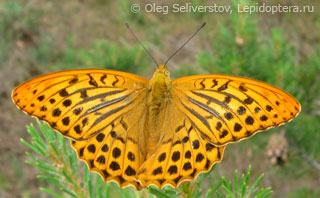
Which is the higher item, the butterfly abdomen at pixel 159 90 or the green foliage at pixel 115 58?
the green foliage at pixel 115 58

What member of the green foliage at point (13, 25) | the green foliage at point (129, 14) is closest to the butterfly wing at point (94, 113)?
the green foliage at point (129, 14)

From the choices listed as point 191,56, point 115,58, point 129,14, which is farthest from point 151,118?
point 191,56

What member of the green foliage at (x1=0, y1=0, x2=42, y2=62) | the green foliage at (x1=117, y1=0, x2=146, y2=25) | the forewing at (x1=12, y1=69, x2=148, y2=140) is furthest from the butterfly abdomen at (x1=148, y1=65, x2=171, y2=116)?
the green foliage at (x1=0, y1=0, x2=42, y2=62)

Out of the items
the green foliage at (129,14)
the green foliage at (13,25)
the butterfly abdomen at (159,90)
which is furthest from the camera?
the green foliage at (13,25)

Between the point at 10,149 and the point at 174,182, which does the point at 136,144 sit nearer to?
the point at 174,182

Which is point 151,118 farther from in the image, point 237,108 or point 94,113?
point 237,108

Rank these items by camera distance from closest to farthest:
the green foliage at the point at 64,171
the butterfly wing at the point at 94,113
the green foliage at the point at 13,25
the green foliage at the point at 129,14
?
1. the green foliage at the point at 64,171
2. the butterfly wing at the point at 94,113
3. the green foliage at the point at 129,14
4. the green foliage at the point at 13,25

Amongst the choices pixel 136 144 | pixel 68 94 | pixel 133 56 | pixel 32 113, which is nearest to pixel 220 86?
pixel 136 144

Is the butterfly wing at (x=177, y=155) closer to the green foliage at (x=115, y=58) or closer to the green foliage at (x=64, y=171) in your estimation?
the green foliage at (x=64, y=171)
